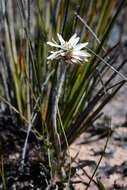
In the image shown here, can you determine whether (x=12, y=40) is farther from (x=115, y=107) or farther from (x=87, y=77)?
(x=115, y=107)

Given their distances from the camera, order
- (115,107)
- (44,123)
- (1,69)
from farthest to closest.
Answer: (115,107) → (1,69) → (44,123)

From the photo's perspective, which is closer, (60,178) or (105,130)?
(60,178)

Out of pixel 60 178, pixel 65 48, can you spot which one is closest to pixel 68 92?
pixel 60 178

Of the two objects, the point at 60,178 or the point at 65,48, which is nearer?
the point at 65,48

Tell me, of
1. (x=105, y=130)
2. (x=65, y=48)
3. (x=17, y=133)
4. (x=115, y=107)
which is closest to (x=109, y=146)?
(x=105, y=130)

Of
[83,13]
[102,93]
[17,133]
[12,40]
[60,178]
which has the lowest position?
[60,178]

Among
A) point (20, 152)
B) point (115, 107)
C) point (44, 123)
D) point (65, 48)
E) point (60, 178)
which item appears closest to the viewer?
point (65, 48)

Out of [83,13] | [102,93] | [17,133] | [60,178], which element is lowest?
[60,178]

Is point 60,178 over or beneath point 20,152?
beneath

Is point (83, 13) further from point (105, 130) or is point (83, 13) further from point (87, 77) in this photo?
point (105, 130)
